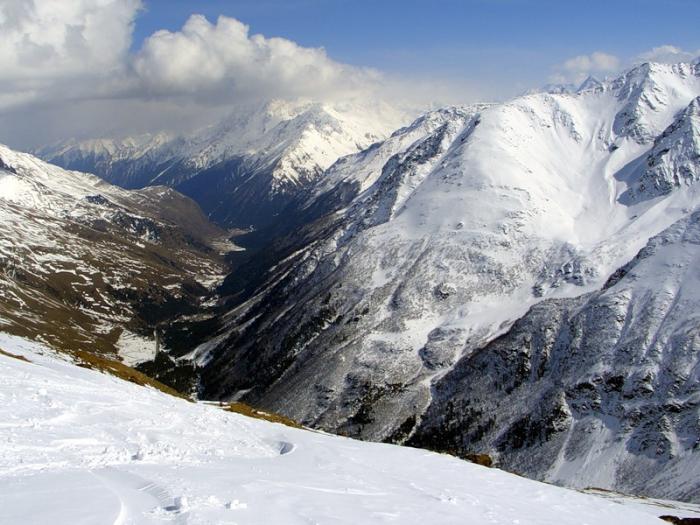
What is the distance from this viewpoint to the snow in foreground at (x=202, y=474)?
22.6 m

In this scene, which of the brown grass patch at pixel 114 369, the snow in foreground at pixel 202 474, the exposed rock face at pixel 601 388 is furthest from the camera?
the exposed rock face at pixel 601 388

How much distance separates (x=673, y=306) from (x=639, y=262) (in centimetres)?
2235

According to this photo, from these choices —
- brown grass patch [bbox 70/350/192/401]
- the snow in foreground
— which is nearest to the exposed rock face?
brown grass patch [bbox 70/350/192/401]

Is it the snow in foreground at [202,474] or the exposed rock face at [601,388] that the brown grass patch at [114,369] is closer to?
the snow in foreground at [202,474]

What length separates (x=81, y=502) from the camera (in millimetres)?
21531

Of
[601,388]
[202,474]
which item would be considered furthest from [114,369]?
[601,388]

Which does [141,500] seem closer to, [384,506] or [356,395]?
[384,506]

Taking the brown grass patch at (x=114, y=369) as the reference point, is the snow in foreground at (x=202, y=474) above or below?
above

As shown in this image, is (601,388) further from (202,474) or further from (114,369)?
(202,474)

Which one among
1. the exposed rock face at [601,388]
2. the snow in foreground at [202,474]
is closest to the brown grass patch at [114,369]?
the snow in foreground at [202,474]

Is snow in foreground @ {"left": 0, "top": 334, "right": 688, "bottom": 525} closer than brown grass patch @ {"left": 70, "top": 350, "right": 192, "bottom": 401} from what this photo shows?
Yes

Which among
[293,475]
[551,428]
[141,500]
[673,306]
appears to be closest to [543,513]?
[293,475]

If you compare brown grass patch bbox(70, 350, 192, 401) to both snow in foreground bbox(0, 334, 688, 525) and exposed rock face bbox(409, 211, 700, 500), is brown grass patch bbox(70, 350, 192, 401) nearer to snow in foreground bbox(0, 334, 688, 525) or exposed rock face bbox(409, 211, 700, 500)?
snow in foreground bbox(0, 334, 688, 525)

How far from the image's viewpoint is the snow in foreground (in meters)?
22.6
